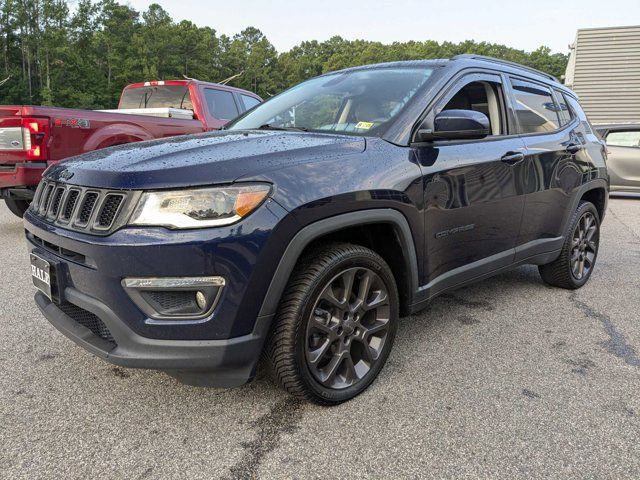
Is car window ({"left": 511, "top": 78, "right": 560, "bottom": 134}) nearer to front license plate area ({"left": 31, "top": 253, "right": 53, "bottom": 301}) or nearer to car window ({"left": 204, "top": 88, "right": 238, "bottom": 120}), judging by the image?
front license plate area ({"left": 31, "top": 253, "right": 53, "bottom": 301})

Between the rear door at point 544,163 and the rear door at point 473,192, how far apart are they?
153 mm

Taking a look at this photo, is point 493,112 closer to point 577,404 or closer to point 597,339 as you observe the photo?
point 597,339

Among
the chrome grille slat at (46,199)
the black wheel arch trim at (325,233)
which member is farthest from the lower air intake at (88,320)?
the black wheel arch trim at (325,233)

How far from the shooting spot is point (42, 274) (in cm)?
235

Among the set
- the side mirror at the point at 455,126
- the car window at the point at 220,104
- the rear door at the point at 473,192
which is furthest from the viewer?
the car window at the point at 220,104

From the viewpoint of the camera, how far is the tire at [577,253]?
13.6 ft

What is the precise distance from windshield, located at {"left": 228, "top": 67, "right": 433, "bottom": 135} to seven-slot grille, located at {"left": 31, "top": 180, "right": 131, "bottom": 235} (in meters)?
1.29

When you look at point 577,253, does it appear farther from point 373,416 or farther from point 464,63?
point 373,416

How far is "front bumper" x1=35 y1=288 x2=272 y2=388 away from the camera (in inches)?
77.9

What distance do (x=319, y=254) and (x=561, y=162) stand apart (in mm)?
2541

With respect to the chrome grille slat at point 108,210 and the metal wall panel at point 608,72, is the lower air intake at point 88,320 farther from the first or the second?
the metal wall panel at point 608,72

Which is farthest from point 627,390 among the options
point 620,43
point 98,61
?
point 98,61

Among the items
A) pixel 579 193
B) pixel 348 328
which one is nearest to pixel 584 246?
pixel 579 193

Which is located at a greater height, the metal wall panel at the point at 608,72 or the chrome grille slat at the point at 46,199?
the metal wall panel at the point at 608,72
